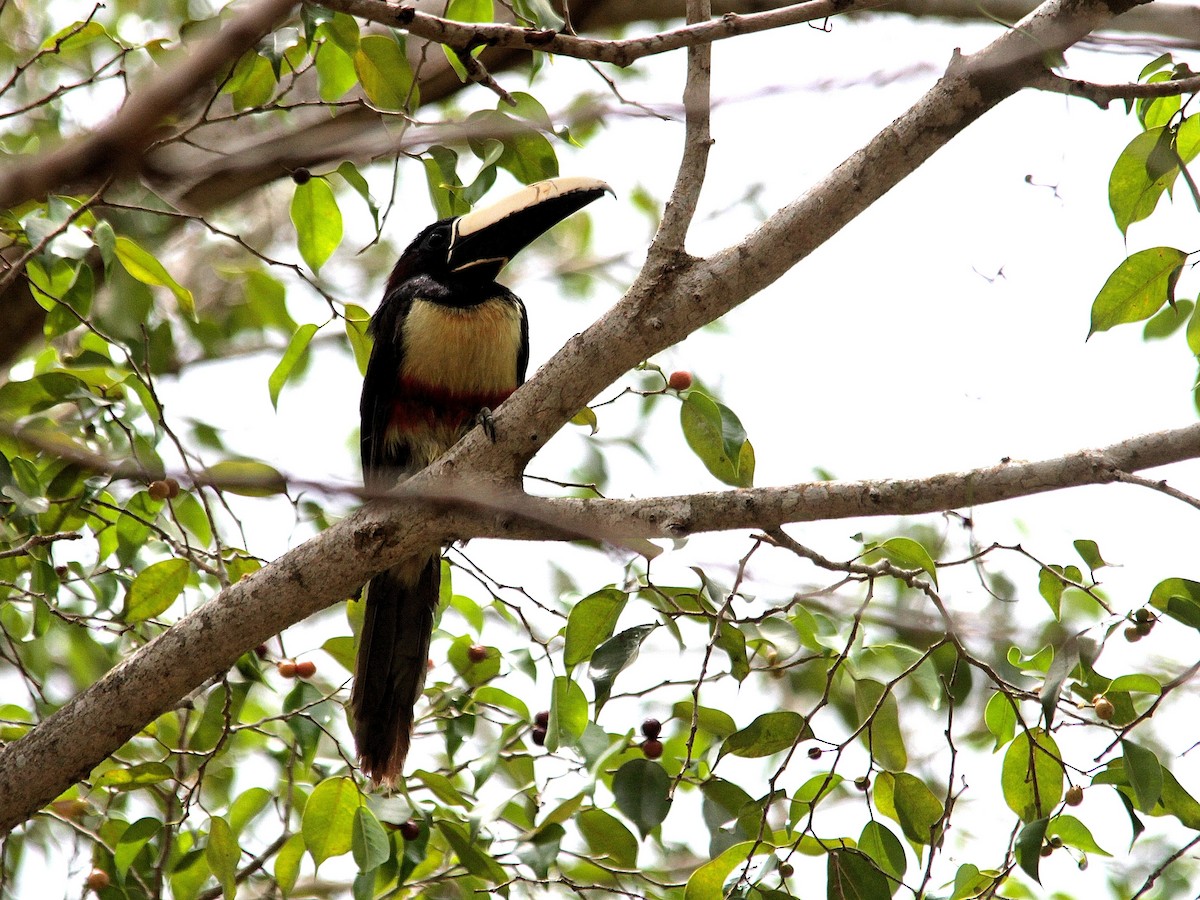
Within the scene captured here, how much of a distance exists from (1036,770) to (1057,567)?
390mm

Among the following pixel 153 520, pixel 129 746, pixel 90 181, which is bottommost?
pixel 90 181

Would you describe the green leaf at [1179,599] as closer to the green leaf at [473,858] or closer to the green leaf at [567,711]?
the green leaf at [567,711]

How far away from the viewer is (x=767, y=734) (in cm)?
239

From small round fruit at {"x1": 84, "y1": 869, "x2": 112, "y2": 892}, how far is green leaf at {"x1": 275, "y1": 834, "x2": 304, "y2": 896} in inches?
16.0

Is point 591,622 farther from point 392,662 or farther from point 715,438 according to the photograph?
point 392,662

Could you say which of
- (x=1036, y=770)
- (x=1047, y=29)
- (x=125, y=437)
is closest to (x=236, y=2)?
(x=125, y=437)

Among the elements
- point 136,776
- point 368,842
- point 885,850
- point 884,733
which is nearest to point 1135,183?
point 884,733

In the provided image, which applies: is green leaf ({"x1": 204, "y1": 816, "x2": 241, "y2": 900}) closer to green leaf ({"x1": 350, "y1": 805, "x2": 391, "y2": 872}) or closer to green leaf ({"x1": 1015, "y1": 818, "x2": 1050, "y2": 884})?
green leaf ({"x1": 350, "y1": 805, "x2": 391, "y2": 872})

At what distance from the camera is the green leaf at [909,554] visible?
2.31 m

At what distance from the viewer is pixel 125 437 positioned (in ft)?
9.64

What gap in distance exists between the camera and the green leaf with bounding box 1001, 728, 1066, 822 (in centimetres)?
226

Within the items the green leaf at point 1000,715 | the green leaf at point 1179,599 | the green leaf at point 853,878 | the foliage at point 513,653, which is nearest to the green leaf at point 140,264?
the foliage at point 513,653

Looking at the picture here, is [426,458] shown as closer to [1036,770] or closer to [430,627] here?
[430,627]

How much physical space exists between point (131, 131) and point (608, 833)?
2.24 m
